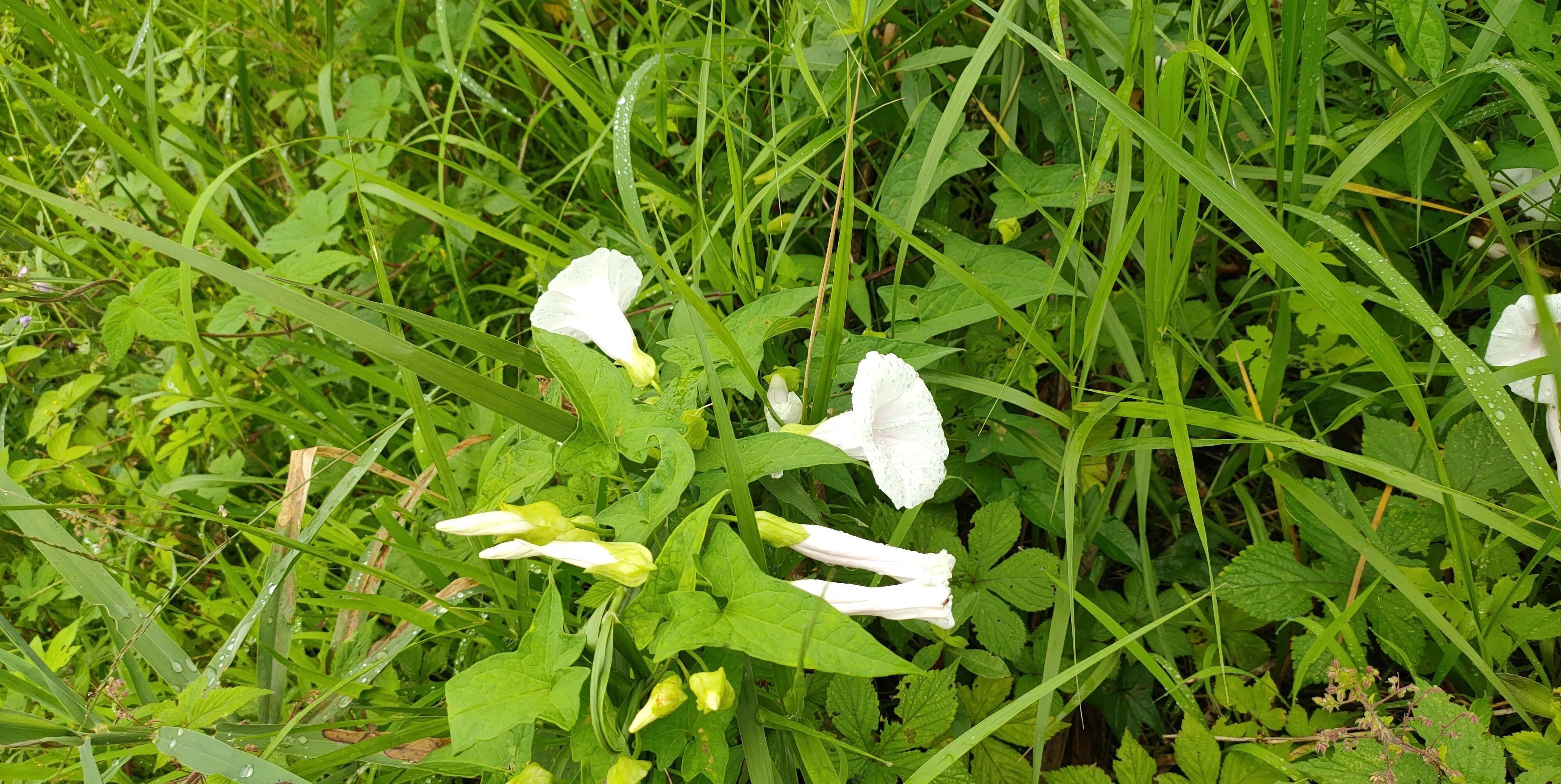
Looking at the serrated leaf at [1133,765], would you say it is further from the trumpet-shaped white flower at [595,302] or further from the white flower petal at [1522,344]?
the trumpet-shaped white flower at [595,302]

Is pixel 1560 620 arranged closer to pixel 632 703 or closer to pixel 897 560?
pixel 897 560

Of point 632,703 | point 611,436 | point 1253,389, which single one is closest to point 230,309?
point 611,436

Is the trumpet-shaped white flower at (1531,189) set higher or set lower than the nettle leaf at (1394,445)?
higher

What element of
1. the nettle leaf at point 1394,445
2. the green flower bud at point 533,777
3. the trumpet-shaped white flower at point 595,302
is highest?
the trumpet-shaped white flower at point 595,302

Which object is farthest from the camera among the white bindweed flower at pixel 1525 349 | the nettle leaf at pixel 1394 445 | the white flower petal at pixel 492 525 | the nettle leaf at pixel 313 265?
the nettle leaf at pixel 313 265

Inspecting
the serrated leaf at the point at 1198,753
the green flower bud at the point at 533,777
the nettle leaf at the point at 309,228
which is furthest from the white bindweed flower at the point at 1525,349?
the nettle leaf at the point at 309,228

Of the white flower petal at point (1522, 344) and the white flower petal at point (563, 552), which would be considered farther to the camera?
the white flower petal at point (1522, 344)

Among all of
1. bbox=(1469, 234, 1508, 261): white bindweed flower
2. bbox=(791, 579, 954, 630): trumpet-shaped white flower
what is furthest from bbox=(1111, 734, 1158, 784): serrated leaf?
bbox=(1469, 234, 1508, 261): white bindweed flower

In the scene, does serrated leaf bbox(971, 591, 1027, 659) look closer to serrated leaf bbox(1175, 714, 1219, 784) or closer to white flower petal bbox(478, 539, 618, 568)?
serrated leaf bbox(1175, 714, 1219, 784)
